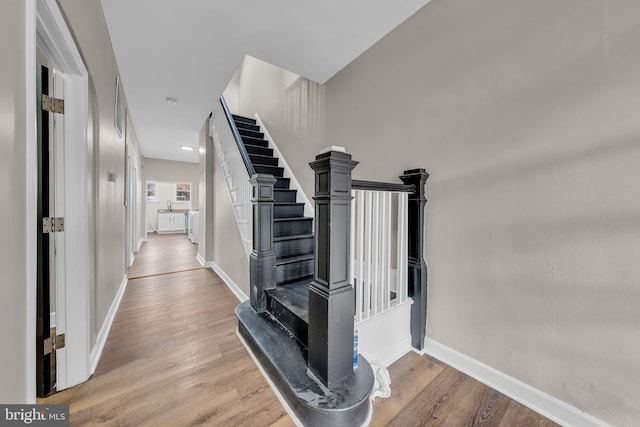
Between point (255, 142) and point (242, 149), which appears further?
point (255, 142)

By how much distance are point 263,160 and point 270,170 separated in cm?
26

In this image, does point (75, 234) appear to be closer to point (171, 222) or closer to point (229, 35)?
point (229, 35)

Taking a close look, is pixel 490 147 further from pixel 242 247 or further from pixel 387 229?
pixel 242 247

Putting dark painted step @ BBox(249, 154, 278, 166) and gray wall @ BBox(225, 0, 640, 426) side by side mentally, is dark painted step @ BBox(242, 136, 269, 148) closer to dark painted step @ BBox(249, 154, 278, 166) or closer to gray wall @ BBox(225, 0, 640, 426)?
dark painted step @ BBox(249, 154, 278, 166)

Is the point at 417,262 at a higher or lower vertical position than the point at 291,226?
lower

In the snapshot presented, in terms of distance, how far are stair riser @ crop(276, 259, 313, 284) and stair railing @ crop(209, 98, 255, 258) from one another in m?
0.40

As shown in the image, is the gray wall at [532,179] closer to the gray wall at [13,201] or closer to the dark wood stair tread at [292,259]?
the dark wood stair tread at [292,259]

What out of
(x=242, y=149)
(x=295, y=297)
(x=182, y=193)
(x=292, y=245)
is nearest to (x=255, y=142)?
(x=242, y=149)

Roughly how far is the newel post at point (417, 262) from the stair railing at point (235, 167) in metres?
1.47

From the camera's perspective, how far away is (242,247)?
2.90 m

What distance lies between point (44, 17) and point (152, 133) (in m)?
4.46

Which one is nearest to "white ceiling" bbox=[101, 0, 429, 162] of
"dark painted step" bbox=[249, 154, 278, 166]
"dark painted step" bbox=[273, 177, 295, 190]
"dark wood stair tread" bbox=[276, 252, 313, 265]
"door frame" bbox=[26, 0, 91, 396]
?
"door frame" bbox=[26, 0, 91, 396]

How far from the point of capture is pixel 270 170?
3400 millimetres

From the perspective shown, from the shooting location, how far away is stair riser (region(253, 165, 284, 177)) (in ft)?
10.6
